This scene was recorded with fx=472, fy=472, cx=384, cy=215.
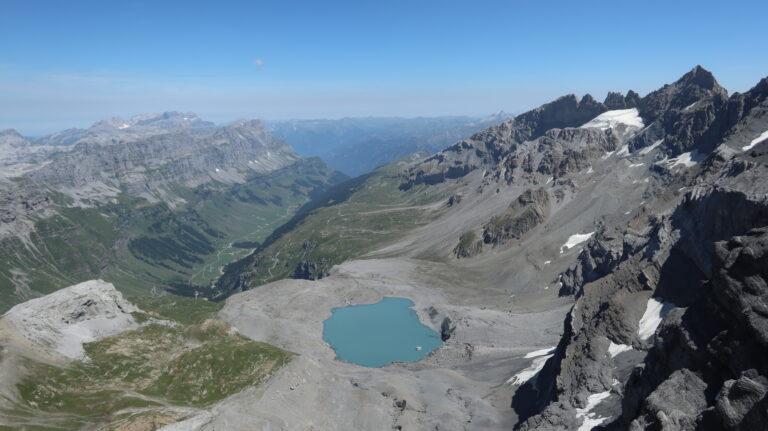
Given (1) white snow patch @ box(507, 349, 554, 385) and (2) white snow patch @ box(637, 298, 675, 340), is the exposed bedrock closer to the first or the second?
(2) white snow patch @ box(637, 298, 675, 340)

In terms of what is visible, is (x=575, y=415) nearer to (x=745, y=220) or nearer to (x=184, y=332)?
(x=745, y=220)

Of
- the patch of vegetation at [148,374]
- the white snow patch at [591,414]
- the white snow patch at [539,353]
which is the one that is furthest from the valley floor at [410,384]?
the white snow patch at [591,414]

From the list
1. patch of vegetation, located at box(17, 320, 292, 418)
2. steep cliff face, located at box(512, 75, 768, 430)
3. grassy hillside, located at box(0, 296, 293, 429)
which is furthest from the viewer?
patch of vegetation, located at box(17, 320, 292, 418)

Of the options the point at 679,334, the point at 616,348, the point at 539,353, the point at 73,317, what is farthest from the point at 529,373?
the point at 73,317

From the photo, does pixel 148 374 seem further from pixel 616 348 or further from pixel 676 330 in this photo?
pixel 676 330

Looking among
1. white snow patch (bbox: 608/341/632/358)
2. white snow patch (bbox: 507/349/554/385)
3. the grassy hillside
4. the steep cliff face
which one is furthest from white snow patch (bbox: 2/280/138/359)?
white snow patch (bbox: 608/341/632/358)

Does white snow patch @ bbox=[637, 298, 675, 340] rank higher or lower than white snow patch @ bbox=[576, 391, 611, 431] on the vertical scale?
higher
